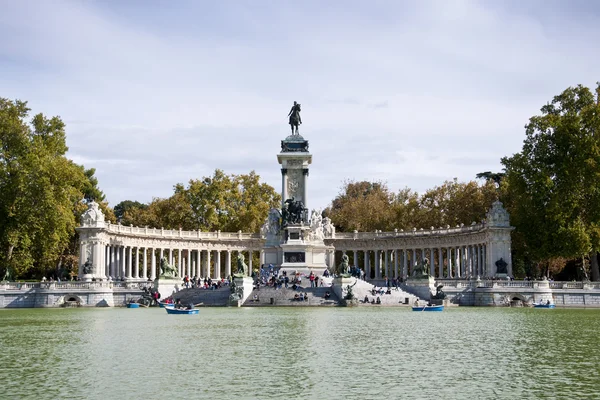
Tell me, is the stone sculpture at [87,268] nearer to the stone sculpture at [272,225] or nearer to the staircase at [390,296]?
the stone sculpture at [272,225]

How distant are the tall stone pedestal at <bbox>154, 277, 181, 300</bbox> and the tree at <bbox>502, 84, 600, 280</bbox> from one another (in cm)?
3108

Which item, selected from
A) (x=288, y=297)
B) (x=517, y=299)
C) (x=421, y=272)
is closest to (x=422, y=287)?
(x=421, y=272)

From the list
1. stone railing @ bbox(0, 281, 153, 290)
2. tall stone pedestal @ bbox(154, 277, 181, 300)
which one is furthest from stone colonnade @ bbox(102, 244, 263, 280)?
stone railing @ bbox(0, 281, 153, 290)

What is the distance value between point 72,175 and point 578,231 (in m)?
45.0

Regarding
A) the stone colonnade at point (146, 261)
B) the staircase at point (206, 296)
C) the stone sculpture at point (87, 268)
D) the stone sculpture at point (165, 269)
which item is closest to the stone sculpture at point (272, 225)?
the stone colonnade at point (146, 261)

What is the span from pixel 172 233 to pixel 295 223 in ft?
53.9

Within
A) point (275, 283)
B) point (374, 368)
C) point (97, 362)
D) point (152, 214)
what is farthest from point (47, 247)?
point (374, 368)

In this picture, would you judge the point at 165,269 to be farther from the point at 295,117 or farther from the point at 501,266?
the point at 501,266

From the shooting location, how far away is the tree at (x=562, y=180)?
63.8 metres

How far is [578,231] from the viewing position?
205 feet

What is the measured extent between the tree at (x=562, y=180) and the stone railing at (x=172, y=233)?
115 ft

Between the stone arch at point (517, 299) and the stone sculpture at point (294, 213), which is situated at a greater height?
the stone sculpture at point (294, 213)

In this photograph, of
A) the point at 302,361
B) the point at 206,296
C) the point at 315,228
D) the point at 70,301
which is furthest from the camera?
the point at 315,228

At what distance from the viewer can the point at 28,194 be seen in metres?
67.9
